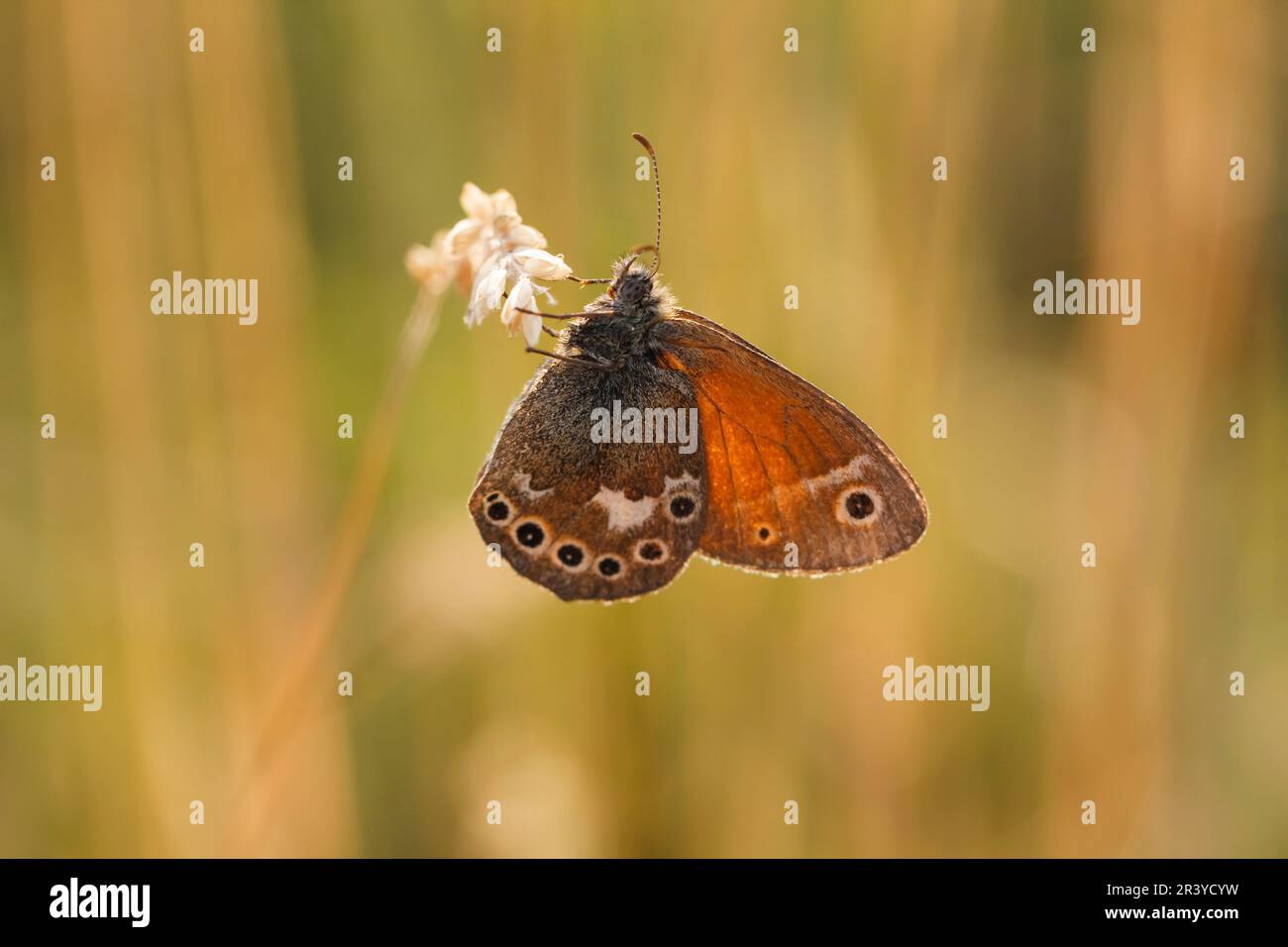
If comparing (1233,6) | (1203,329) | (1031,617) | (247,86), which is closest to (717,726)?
(1031,617)

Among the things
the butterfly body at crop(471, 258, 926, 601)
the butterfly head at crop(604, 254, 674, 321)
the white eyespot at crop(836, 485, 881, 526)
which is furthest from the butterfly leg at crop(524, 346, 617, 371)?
the white eyespot at crop(836, 485, 881, 526)

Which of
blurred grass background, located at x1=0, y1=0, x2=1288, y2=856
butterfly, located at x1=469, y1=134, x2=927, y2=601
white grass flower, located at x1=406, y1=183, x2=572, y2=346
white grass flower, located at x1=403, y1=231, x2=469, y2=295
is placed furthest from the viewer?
blurred grass background, located at x1=0, y1=0, x2=1288, y2=856

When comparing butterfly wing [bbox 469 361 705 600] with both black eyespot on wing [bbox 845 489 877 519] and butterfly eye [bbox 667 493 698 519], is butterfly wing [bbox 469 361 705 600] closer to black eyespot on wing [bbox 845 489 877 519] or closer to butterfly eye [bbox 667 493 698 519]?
butterfly eye [bbox 667 493 698 519]

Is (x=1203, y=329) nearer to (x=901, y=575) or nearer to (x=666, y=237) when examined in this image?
(x=901, y=575)

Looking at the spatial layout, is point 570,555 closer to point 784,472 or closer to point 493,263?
point 784,472

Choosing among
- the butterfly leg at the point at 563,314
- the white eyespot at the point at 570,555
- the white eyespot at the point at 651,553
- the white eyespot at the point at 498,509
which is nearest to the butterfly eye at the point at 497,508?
the white eyespot at the point at 498,509

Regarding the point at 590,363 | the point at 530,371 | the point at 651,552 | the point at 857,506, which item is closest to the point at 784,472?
the point at 857,506
